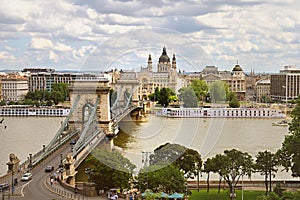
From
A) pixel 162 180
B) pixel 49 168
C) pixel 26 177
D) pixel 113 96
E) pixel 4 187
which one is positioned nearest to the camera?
pixel 162 180

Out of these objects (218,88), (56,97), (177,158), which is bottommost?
(177,158)

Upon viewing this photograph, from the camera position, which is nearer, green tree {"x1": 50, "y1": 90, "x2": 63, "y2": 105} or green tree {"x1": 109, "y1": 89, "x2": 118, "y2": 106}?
green tree {"x1": 109, "y1": 89, "x2": 118, "y2": 106}

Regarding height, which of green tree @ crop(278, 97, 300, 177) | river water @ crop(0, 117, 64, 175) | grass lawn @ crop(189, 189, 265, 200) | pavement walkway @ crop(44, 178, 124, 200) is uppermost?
green tree @ crop(278, 97, 300, 177)

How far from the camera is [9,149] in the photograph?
64.1ft

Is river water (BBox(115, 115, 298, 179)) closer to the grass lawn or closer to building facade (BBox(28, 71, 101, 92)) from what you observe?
the grass lawn

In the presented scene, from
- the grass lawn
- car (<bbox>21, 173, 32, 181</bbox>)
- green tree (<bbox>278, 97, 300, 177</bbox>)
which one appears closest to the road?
car (<bbox>21, 173, 32, 181</bbox>)

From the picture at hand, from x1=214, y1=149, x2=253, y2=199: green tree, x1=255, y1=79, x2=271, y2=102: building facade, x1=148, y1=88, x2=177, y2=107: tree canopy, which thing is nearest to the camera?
x1=214, y1=149, x2=253, y2=199: green tree

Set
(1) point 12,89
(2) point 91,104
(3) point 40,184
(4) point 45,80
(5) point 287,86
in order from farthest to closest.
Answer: (4) point 45,80 < (1) point 12,89 < (5) point 287,86 < (2) point 91,104 < (3) point 40,184

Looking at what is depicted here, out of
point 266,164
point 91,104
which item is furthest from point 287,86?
point 266,164

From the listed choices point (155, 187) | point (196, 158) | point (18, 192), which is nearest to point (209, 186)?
point (196, 158)

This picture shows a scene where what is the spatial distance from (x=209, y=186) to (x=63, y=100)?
36.9 metres

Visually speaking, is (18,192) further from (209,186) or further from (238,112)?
(238,112)

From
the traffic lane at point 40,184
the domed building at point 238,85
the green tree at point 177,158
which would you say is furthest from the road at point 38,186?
the domed building at point 238,85

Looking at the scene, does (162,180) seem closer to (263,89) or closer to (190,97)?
(190,97)
